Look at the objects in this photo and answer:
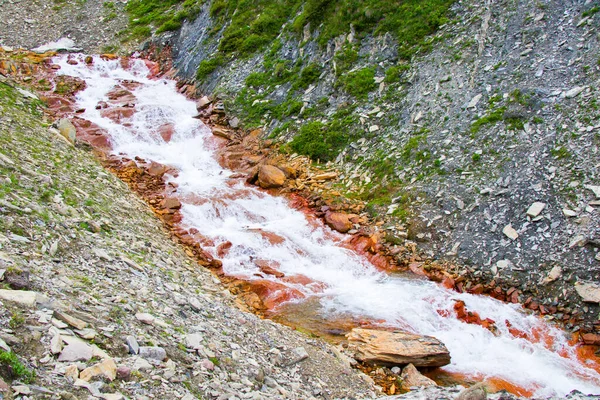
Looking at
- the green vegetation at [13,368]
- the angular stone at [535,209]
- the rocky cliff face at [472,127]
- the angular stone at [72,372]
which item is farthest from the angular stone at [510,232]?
the green vegetation at [13,368]

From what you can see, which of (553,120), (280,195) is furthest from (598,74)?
(280,195)

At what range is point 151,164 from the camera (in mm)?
22047

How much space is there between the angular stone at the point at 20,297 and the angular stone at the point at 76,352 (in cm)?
105

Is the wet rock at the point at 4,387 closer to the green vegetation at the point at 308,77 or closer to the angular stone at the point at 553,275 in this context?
the angular stone at the point at 553,275

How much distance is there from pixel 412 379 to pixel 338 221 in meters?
8.13

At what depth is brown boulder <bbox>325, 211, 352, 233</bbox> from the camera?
18.0 metres

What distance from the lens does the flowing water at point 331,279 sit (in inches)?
488

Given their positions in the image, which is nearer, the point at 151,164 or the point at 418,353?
the point at 418,353

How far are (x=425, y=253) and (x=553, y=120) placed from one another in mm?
7027

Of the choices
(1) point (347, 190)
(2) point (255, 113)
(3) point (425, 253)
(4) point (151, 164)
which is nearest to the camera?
(3) point (425, 253)

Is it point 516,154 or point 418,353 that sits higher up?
point 516,154

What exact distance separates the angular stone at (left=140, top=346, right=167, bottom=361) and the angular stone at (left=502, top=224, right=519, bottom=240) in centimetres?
1255

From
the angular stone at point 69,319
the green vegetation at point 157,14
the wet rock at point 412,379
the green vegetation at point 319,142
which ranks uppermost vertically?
the green vegetation at point 157,14

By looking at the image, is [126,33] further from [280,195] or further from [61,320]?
[61,320]
